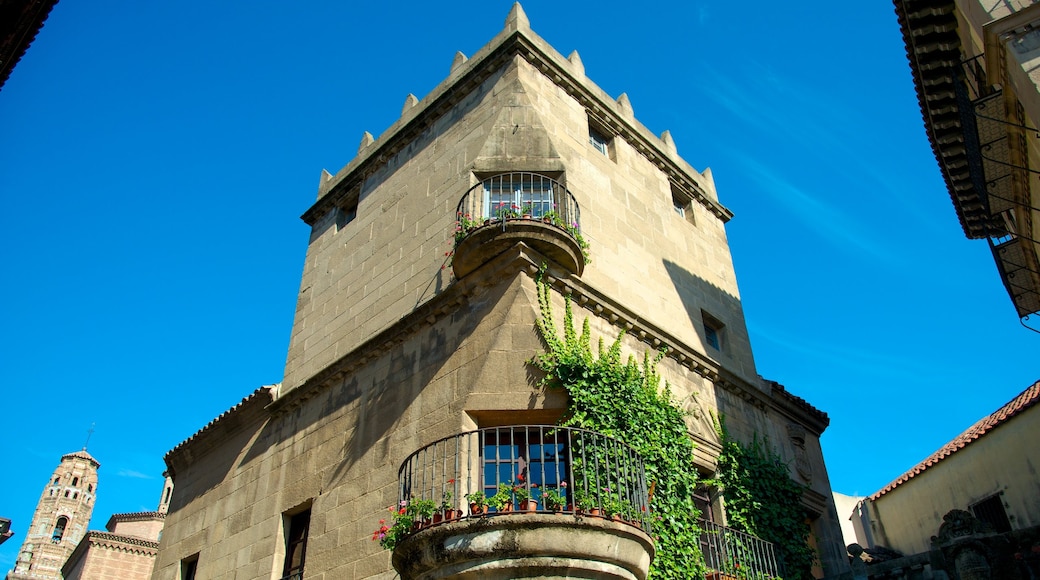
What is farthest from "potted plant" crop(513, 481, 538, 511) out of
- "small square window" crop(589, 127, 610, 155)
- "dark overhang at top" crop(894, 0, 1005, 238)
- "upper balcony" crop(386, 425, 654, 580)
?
"dark overhang at top" crop(894, 0, 1005, 238)

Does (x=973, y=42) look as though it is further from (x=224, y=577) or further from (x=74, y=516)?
(x=74, y=516)

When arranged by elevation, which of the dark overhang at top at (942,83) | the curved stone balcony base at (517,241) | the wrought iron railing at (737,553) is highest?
the dark overhang at top at (942,83)

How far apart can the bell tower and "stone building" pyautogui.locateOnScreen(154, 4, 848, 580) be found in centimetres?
6088

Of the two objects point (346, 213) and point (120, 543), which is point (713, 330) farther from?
point (120, 543)

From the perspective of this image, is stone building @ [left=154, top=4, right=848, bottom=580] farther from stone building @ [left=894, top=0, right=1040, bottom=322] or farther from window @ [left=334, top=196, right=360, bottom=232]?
stone building @ [left=894, top=0, right=1040, bottom=322]

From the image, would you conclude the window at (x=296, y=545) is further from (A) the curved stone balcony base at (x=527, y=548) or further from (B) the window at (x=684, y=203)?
A: (B) the window at (x=684, y=203)

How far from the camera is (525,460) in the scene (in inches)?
420

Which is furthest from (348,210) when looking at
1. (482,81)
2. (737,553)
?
(737,553)

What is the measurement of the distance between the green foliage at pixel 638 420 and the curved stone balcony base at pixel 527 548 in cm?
176

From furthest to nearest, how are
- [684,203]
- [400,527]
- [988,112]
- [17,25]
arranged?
[684,203] → [988,112] → [17,25] → [400,527]

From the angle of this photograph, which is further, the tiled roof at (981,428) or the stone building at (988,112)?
the tiled roof at (981,428)

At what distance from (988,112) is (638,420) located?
24.1 feet

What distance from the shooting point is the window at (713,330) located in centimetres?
1609

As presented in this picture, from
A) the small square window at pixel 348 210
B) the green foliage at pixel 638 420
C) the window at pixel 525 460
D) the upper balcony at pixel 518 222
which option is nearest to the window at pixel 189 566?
the small square window at pixel 348 210
